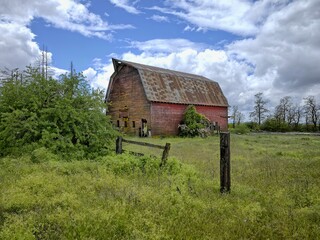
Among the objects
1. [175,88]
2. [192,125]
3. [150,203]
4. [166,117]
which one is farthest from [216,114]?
[150,203]

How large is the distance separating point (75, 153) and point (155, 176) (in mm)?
4890

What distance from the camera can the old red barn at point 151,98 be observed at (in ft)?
111

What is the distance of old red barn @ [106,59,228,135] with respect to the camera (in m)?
33.8

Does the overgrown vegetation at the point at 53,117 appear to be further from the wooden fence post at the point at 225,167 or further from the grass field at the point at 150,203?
the wooden fence post at the point at 225,167

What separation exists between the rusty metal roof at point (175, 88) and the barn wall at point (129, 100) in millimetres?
899

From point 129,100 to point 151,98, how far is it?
395cm

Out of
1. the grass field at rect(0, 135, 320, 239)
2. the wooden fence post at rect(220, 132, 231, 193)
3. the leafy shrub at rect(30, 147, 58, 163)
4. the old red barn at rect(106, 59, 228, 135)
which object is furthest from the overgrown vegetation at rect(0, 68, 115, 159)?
the old red barn at rect(106, 59, 228, 135)

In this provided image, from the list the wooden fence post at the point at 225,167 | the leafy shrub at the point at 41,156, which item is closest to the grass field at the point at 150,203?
the wooden fence post at the point at 225,167

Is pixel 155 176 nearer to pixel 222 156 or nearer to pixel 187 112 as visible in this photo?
A: pixel 222 156

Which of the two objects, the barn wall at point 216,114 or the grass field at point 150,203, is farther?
the barn wall at point 216,114

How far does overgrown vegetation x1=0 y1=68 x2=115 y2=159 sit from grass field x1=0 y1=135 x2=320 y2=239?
2392 mm

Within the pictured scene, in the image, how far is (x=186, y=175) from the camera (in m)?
9.86

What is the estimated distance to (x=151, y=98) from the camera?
108 ft

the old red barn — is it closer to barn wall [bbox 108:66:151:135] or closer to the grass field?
barn wall [bbox 108:66:151:135]
